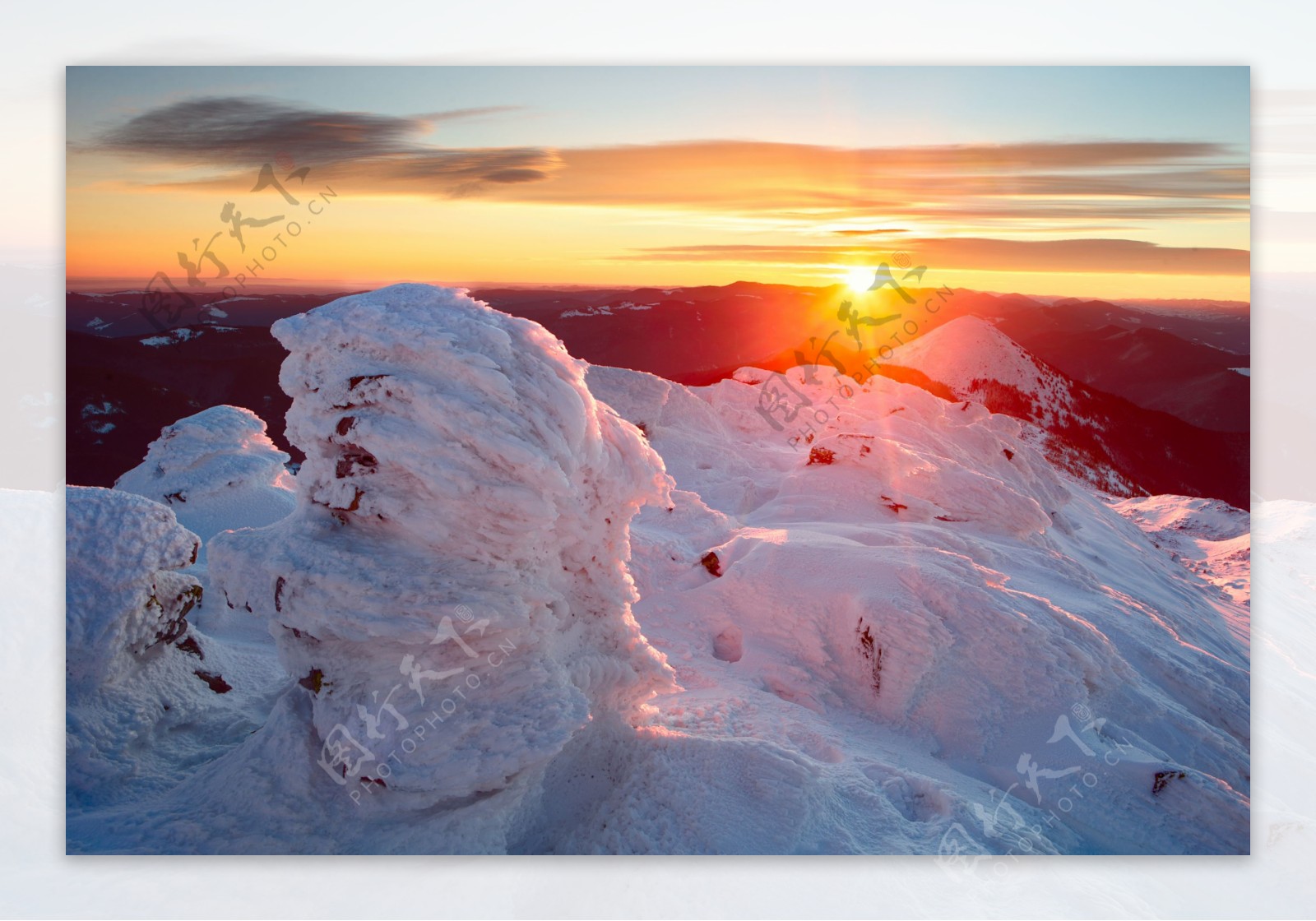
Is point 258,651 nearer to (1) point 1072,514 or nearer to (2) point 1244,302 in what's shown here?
(2) point 1244,302

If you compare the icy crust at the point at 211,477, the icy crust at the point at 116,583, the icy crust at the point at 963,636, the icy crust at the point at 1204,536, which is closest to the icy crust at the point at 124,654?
the icy crust at the point at 116,583

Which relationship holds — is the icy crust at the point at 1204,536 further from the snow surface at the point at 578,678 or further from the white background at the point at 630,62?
the white background at the point at 630,62

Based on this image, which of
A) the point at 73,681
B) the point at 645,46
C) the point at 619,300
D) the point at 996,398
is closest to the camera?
the point at 73,681

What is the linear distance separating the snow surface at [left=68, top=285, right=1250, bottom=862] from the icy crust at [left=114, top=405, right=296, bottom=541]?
3.63 feet

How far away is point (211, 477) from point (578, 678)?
146 inches

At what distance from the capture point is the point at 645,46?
469 cm

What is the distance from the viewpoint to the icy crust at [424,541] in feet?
12.0

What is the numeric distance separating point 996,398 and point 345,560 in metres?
9.93

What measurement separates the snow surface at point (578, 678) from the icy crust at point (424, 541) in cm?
1

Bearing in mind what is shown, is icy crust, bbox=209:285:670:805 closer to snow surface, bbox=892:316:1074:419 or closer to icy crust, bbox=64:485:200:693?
icy crust, bbox=64:485:200:693

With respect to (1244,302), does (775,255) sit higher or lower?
higher

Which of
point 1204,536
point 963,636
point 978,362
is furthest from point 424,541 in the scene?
point 978,362

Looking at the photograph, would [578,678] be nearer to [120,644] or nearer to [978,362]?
[120,644]

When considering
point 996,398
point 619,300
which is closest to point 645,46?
point 619,300
